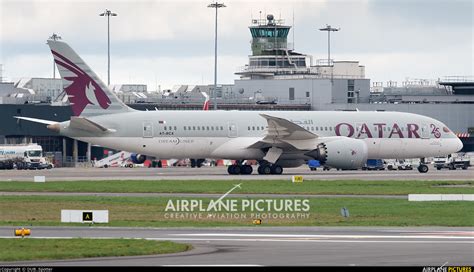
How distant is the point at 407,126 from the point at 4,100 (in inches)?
2420

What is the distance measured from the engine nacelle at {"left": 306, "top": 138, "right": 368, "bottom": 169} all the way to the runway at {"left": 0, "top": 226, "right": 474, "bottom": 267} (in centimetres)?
3639

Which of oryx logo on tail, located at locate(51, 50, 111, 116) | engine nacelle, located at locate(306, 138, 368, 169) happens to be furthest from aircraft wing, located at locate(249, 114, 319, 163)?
oryx logo on tail, located at locate(51, 50, 111, 116)

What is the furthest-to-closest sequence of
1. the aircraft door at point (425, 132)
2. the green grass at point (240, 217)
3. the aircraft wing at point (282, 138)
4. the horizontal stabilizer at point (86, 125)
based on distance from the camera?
1. the aircraft door at point (425, 132)
2. the aircraft wing at point (282, 138)
3. the horizontal stabilizer at point (86, 125)
4. the green grass at point (240, 217)

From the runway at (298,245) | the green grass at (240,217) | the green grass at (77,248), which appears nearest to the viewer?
the runway at (298,245)

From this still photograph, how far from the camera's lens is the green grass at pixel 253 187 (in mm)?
53281

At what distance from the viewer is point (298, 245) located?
2880 cm

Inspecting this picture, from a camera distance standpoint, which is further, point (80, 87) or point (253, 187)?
point (80, 87)

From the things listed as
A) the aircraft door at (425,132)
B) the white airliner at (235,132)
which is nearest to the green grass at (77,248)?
the white airliner at (235,132)

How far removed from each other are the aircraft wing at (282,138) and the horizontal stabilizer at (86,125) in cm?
1064

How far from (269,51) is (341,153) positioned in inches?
3206

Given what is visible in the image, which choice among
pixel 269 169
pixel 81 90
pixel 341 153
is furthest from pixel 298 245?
pixel 269 169

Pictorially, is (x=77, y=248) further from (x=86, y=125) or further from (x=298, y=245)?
(x=86, y=125)

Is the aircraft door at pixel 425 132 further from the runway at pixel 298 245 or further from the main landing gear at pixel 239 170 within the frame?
the runway at pixel 298 245

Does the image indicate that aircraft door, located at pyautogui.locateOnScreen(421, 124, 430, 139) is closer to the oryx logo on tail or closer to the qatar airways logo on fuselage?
the qatar airways logo on fuselage
